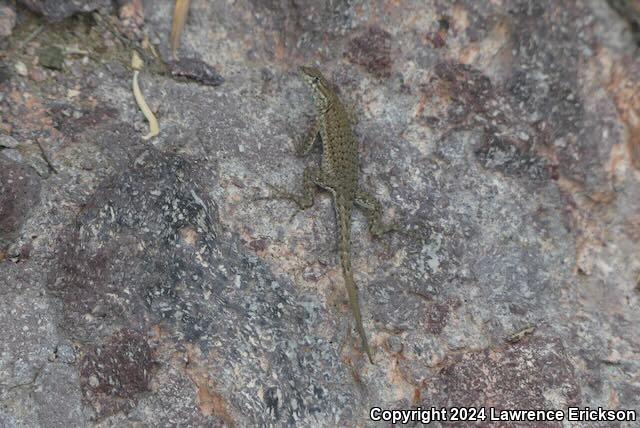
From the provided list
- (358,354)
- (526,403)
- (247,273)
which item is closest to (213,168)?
(247,273)

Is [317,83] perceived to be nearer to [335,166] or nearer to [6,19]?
[335,166]

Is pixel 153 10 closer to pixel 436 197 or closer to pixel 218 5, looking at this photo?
pixel 218 5

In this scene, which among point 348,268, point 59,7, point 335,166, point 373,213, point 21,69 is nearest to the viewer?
point 348,268

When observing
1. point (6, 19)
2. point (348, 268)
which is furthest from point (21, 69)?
point (348, 268)

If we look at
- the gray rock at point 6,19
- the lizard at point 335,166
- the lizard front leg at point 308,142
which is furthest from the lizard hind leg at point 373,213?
the gray rock at point 6,19

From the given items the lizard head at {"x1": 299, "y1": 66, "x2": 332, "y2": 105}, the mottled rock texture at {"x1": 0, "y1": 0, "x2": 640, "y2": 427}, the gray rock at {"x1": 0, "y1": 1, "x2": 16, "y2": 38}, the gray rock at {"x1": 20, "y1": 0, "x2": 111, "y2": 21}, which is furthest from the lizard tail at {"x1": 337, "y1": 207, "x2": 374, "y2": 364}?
the gray rock at {"x1": 0, "y1": 1, "x2": 16, "y2": 38}

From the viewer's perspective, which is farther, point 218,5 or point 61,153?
point 218,5

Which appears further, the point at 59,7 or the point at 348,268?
the point at 59,7

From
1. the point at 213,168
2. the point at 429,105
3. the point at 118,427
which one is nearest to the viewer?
the point at 118,427

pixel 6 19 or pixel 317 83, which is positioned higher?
pixel 317 83
